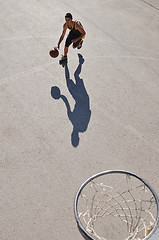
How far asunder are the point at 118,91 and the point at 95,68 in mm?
1177

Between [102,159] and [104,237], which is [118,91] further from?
[104,237]

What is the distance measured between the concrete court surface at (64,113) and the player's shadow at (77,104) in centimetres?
3

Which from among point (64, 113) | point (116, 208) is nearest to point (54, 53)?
point (64, 113)

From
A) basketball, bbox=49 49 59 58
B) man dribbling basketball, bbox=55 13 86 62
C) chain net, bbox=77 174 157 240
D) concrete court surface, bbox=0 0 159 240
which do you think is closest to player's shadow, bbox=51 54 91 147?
concrete court surface, bbox=0 0 159 240

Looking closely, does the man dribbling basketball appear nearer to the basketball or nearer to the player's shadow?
the basketball

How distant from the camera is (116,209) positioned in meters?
5.49

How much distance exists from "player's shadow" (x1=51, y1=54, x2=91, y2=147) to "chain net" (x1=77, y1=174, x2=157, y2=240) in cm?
130

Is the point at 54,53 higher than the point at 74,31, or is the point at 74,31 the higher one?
the point at 74,31

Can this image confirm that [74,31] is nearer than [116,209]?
No

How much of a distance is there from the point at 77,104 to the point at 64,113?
0.50 meters

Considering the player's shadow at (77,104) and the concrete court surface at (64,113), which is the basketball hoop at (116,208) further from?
the player's shadow at (77,104)

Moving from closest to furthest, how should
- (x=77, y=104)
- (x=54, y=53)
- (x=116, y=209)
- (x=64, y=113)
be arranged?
(x=116, y=209) → (x=64, y=113) → (x=77, y=104) → (x=54, y=53)

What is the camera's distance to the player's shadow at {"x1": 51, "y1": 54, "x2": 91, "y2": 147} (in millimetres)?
6949

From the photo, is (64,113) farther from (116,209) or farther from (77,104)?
(116,209)
